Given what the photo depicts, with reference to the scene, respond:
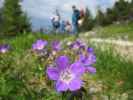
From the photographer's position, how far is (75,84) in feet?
7.04

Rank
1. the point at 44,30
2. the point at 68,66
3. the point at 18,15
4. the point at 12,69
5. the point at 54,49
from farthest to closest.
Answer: the point at 18,15, the point at 44,30, the point at 12,69, the point at 54,49, the point at 68,66

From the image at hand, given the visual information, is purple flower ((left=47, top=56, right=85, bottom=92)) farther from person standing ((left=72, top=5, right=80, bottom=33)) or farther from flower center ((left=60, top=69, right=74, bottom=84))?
person standing ((left=72, top=5, right=80, bottom=33))

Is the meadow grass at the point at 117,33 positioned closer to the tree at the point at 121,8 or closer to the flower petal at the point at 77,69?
the flower petal at the point at 77,69

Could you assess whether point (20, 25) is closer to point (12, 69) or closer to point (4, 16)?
point (4, 16)

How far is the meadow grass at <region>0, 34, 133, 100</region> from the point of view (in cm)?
335

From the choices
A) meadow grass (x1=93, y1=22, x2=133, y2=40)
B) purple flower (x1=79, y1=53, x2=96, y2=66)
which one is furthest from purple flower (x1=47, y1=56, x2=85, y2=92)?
meadow grass (x1=93, y1=22, x2=133, y2=40)

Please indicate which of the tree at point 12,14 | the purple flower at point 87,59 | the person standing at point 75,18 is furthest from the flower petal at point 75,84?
the tree at point 12,14

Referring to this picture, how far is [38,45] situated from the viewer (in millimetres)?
3383

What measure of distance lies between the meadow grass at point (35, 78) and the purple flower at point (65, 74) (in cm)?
8

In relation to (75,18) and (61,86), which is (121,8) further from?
(61,86)

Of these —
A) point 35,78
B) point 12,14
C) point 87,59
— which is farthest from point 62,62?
point 12,14

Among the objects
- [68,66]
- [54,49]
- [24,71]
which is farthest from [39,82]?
[68,66]

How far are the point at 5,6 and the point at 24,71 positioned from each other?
48952 millimetres

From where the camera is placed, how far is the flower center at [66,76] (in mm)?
2191
